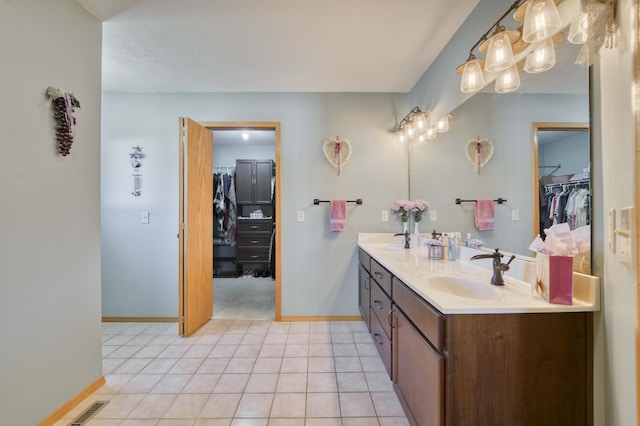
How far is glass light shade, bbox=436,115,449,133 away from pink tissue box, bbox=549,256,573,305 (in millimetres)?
1387

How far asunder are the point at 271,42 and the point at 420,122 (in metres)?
1.45

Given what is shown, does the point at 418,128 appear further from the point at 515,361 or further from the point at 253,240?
the point at 253,240

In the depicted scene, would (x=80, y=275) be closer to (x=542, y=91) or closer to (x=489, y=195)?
(x=489, y=195)

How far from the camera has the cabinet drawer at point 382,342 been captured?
1656 millimetres

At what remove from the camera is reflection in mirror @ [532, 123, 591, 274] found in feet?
3.35

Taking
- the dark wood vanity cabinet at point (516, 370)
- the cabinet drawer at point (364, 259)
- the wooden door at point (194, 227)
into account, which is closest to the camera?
the dark wood vanity cabinet at point (516, 370)

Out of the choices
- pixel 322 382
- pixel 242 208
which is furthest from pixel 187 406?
pixel 242 208

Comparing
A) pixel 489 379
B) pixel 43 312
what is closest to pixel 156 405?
pixel 43 312

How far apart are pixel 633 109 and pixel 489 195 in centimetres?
82

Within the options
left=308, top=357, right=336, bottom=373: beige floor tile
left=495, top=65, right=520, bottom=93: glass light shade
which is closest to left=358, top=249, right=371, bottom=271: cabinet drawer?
left=308, top=357, right=336, bottom=373: beige floor tile

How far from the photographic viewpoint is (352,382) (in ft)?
5.74

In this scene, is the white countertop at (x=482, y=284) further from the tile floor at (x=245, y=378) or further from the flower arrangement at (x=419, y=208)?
the tile floor at (x=245, y=378)

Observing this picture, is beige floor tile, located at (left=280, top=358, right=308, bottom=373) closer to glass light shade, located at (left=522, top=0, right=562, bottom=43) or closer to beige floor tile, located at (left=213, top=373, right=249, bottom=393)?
beige floor tile, located at (left=213, top=373, right=249, bottom=393)

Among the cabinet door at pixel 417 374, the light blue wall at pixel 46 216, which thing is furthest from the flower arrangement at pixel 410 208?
the light blue wall at pixel 46 216
